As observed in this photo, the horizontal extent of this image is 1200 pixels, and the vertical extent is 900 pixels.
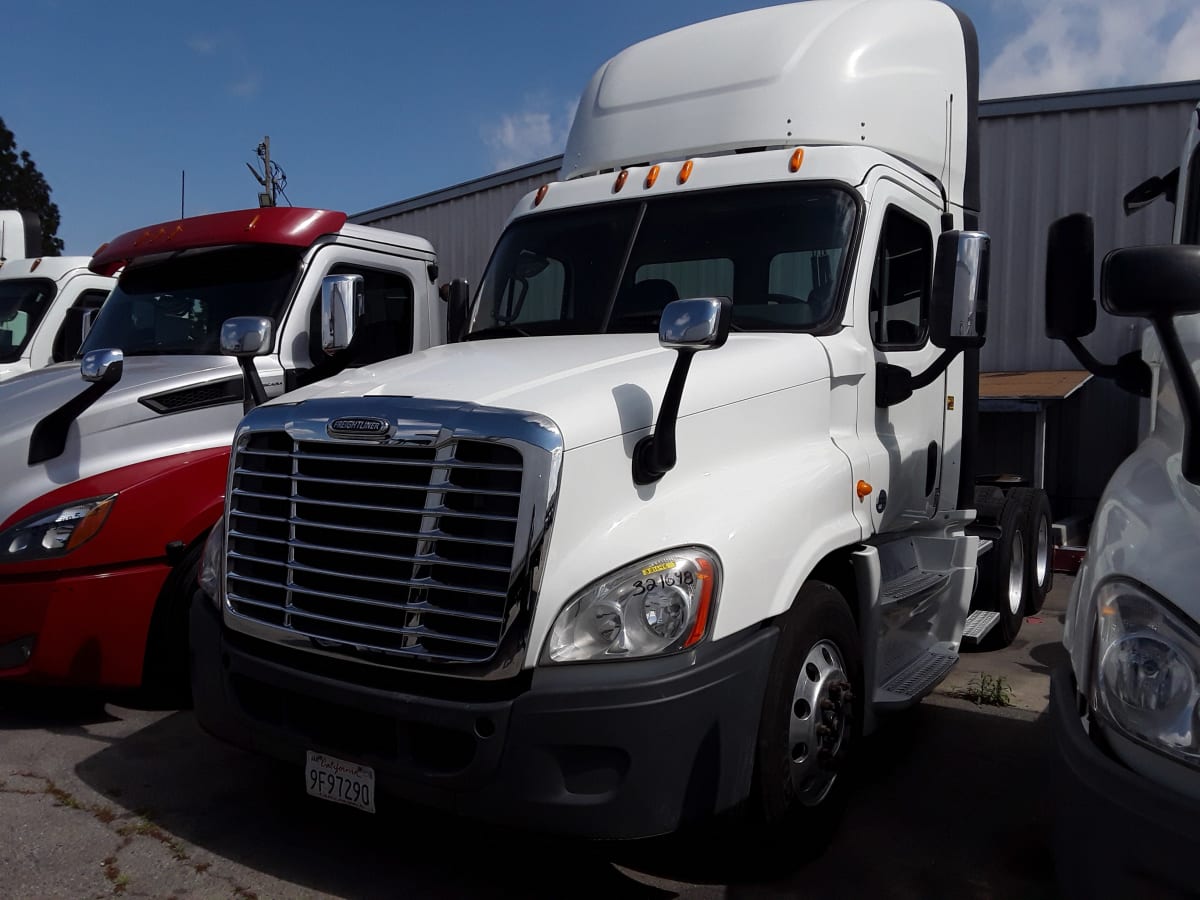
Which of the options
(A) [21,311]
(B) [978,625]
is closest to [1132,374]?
(B) [978,625]

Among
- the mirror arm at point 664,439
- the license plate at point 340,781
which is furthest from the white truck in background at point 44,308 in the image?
the mirror arm at point 664,439

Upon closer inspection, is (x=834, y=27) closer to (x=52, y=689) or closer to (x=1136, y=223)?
(x=52, y=689)

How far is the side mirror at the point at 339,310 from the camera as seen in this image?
4711 mm

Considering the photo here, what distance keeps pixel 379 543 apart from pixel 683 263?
6.24ft

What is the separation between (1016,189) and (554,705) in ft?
31.1

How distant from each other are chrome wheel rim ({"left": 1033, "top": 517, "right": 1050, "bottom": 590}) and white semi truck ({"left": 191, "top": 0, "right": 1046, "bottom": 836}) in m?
2.72

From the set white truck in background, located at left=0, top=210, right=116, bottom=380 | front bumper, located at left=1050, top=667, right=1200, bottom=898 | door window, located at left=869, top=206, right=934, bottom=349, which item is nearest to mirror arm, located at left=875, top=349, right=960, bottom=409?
door window, located at left=869, top=206, right=934, bottom=349

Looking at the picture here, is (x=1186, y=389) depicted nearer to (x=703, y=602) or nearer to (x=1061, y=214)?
(x=703, y=602)

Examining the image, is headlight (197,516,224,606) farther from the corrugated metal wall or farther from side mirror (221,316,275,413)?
the corrugated metal wall

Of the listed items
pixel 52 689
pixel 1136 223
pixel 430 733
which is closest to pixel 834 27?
pixel 430 733

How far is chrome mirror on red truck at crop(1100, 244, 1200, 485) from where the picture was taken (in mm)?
2299

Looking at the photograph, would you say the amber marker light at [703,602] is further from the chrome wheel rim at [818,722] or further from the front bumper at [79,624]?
the front bumper at [79,624]

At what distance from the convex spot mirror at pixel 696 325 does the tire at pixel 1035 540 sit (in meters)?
4.95

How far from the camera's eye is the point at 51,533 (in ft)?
15.0
